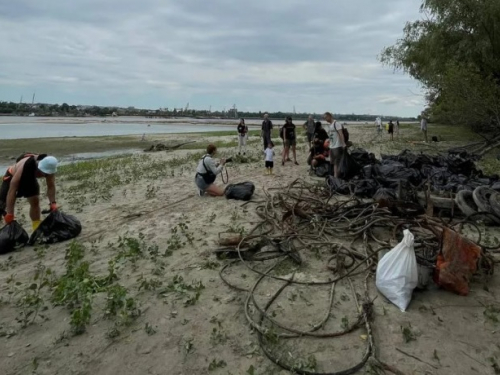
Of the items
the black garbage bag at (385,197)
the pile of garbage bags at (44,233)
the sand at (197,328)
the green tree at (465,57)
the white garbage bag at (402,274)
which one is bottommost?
the sand at (197,328)

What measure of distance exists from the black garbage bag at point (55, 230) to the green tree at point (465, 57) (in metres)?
14.2

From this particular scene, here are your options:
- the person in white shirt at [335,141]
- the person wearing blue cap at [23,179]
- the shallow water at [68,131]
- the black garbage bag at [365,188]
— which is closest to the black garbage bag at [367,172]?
the person in white shirt at [335,141]

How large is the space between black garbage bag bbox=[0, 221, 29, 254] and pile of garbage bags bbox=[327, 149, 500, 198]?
5.13 meters

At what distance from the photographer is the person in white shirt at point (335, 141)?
823cm

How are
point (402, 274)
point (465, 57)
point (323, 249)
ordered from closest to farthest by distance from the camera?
point (402, 274), point (323, 249), point (465, 57)

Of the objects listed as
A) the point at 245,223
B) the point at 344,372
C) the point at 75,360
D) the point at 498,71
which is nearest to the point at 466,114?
the point at 498,71

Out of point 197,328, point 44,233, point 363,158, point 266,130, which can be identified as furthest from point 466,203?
point 266,130

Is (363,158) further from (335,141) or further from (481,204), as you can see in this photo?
(481,204)

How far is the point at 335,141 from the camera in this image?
8336mm

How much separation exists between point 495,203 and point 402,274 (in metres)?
3.23

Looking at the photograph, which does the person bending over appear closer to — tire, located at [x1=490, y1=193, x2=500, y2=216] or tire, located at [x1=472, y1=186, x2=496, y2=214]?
tire, located at [x1=472, y1=186, x2=496, y2=214]

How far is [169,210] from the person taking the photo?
6.88 m

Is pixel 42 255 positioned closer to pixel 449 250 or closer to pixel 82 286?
pixel 82 286

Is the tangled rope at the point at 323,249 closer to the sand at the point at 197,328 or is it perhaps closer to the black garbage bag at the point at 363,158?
the sand at the point at 197,328
